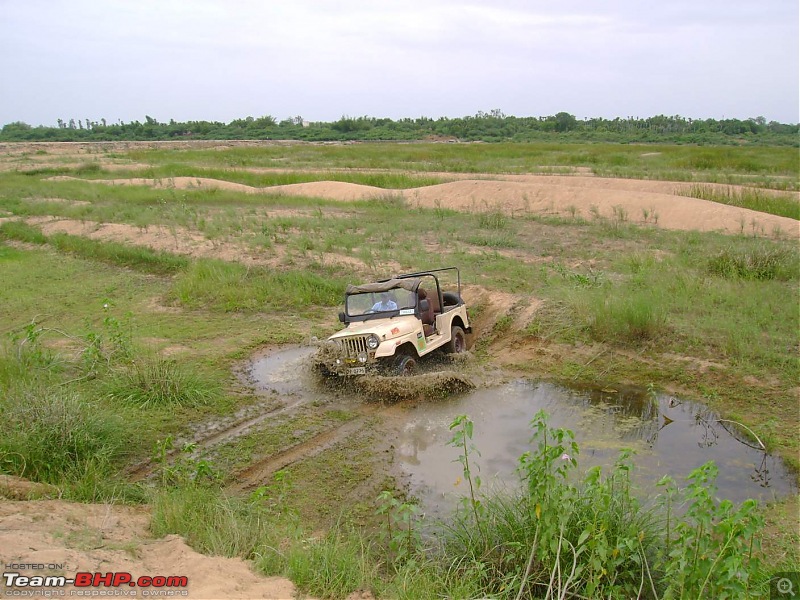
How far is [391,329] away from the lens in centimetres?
894

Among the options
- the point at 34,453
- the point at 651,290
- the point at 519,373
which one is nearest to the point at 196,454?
the point at 34,453

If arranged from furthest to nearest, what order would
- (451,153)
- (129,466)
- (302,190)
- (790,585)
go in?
1. (451,153)
2. (302,190)
3. (129,466)
4. (790,585)

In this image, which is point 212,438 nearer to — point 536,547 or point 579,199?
point 536,547

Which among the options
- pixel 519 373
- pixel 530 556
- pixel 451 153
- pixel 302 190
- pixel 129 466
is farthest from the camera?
pixel 451 153

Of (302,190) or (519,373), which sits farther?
(302,190)

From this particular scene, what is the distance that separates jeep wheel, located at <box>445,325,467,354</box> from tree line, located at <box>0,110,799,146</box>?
62582mm

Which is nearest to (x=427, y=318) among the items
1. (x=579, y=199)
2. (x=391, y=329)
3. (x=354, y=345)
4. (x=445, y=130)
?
(x=391, y=329)

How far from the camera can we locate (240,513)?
5711 mm

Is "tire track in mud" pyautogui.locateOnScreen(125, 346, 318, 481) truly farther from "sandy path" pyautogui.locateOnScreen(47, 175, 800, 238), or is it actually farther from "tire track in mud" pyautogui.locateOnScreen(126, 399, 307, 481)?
"sandy path" pyautogui.locateOnScreen(47, 175, 800, 238)

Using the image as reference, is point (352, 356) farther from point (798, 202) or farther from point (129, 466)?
point (798, 202)

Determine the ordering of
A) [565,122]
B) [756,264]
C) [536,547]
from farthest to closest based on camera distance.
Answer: [565,122] < [756,264] < [536,547]

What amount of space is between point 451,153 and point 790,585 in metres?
47.7

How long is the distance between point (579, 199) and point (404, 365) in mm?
16416

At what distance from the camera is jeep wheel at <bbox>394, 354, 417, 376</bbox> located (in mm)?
8938
